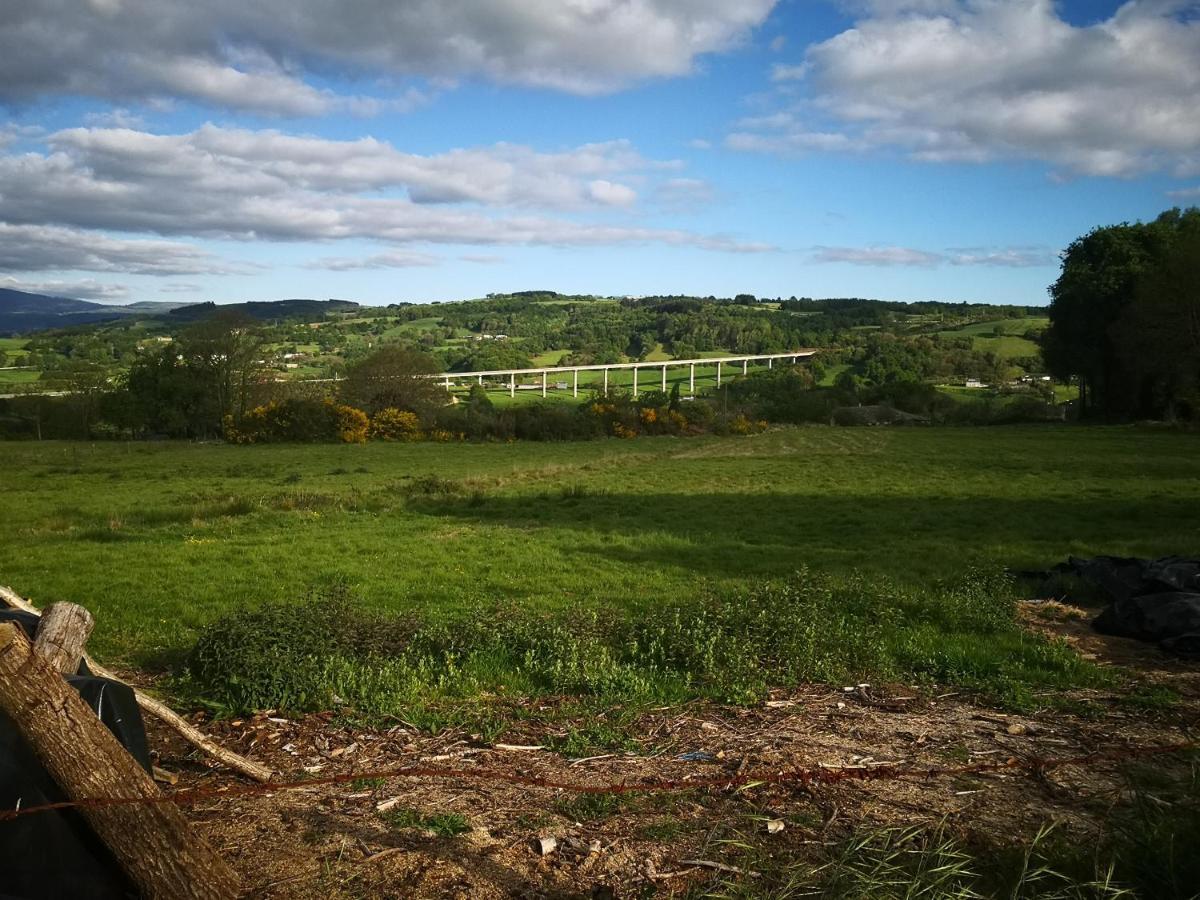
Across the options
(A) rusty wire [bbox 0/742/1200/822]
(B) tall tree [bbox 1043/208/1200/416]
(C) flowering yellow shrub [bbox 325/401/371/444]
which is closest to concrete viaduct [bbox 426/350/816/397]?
(C) flowering yellow shrub [bbox 325/401/371/444]

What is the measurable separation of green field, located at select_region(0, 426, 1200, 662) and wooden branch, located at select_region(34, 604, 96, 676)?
4.76 m

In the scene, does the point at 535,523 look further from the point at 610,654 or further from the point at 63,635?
the point at 63,635

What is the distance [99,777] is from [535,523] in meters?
18.7

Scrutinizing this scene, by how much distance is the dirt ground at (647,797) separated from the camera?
4.47 metres

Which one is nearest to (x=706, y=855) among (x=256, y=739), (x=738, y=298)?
(x=256, y=739)

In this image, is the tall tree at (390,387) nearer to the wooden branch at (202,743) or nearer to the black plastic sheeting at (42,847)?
the wooden branch at (202,743)

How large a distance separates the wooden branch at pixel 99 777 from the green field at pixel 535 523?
5.86m

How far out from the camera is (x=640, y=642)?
9.10 meters

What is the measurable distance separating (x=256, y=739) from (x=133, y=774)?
8.70 feet

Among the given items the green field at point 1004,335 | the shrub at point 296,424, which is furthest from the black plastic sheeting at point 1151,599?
the green field at point 1004,335

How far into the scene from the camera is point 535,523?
22.6m

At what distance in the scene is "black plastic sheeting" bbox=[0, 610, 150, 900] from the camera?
3.80 m

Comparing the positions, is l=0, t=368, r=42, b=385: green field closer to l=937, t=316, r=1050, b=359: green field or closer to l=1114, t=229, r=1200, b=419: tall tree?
l=1114, t=229, r=1200, b=419: tall tree

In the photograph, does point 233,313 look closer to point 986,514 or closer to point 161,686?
point 986,514
